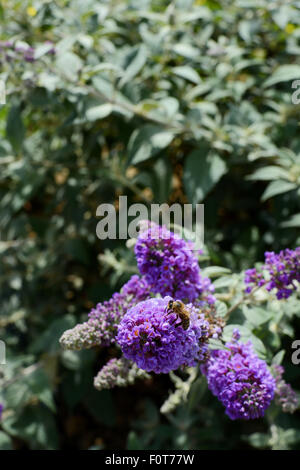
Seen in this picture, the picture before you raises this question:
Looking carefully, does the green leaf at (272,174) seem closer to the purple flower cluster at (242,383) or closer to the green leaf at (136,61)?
the green leaf at (136,61)

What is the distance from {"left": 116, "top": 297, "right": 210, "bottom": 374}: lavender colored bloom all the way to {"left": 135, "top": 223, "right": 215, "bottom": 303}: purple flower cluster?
16 centimetres

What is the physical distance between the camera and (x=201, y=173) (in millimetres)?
2033

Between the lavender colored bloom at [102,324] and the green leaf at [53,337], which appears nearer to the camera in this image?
the lavender colored bloom at [102,324]

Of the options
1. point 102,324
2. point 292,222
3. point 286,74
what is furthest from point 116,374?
point 286,74

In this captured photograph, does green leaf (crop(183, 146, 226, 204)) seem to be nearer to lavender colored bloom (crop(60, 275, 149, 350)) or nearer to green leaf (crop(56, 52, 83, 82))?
green leaf (crop(56, 52, 83, 82))

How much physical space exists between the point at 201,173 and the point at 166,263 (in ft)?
2.90

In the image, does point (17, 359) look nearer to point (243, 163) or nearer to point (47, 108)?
point (47, 108)

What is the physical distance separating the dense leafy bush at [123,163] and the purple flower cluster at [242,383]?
0.44 metres

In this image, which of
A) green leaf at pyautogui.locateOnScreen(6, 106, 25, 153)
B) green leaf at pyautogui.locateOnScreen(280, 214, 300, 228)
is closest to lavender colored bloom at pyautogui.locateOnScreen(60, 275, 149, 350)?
green leaf at pyautogui.locateOnScreen(280, 214, 300, 228)

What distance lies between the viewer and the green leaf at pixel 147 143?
6.38 ft

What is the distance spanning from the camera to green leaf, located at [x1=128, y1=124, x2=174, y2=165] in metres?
1.94

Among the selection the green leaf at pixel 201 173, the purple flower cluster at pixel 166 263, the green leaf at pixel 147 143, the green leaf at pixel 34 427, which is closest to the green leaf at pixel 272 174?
the green leaf at pixel 201 173

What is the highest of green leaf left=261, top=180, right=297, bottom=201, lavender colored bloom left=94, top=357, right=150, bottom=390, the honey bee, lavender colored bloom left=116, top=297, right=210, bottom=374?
green leaf left=261, top=180, right=297, bottom=201

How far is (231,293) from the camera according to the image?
1.52 meters
